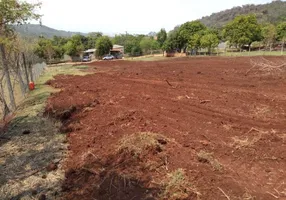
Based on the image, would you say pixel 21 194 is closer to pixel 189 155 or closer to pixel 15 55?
pixel 189 155

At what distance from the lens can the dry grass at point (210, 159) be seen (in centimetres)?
465

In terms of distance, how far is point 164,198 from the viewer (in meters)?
3.88

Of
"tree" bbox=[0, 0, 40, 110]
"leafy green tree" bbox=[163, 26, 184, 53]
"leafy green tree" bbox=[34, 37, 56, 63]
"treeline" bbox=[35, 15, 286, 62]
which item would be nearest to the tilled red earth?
"tree" bbox=[0, 0, 40, 110]

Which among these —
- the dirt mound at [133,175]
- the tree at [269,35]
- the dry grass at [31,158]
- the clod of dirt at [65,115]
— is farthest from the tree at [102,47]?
the dirt mound at [133,175]

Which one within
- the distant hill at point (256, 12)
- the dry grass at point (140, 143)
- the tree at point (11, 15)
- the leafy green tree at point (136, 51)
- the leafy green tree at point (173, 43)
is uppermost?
the distant hill at point (256, 12)

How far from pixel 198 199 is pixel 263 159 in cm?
205

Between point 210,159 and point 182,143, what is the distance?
923mm

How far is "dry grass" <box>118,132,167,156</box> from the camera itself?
17.0 ft

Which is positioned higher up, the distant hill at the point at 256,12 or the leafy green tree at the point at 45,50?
the distant hill at the point at 256,12

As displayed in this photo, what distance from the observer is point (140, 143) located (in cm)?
536

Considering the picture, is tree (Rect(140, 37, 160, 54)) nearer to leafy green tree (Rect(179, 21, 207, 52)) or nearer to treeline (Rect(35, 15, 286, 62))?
treeline (Rect(35, 15, 286, 62))

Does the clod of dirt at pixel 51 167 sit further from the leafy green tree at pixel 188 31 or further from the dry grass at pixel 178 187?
the leafy green tree at pixel 188 31

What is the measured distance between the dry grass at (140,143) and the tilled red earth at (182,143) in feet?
0.30

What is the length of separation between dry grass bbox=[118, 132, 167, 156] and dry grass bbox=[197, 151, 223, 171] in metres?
0.82
